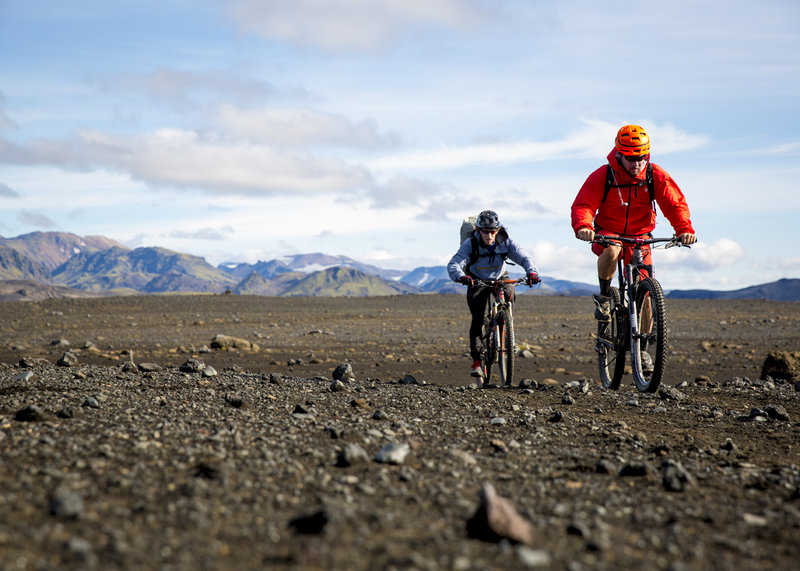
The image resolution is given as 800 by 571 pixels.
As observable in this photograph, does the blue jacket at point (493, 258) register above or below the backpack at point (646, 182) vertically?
below

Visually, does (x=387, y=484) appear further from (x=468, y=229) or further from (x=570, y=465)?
(x=468, y=229)

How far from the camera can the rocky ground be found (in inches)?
115

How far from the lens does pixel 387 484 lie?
155 inches

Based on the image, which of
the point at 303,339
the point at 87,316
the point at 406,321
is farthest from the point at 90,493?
the point at 87,316

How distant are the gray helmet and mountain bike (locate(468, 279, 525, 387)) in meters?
0.96

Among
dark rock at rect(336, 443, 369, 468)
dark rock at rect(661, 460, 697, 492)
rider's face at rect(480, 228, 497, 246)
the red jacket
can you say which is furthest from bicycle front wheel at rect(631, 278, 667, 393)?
dark rock at rect(336, 443, 369, 468)

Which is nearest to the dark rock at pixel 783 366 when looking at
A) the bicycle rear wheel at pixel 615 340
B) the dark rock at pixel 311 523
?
the bicycle rear wheel at pixel 615 340

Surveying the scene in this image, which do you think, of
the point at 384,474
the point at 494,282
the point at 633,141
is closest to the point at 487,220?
the point at 494,282

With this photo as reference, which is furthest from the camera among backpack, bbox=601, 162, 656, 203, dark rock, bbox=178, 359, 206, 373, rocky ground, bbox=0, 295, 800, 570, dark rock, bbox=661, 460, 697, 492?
dark rock, bbox=178, 359, 206, 373

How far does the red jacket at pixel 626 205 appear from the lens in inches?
356

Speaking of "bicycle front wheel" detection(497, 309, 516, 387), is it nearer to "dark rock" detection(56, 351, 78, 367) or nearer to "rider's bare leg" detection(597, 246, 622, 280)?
"rider's bare leg" detection(597, 246, 622, 280)

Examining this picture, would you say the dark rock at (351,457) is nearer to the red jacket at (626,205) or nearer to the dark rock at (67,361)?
the red jacket at (626,205)

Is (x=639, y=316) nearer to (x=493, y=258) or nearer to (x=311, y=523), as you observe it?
(x=493, y=258)

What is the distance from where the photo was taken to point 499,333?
10805 millimetres
